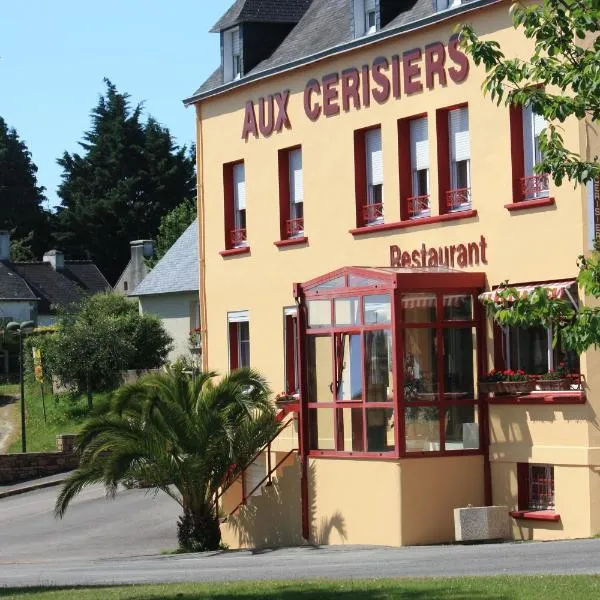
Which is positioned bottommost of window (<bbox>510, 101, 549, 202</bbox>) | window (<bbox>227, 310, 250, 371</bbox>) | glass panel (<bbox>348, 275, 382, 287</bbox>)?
window (<bbox>227, 310, 250, 371</bbox>)

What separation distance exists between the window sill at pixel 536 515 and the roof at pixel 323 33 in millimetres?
8005

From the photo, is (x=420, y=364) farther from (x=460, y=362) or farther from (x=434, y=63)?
(x=434, y=63)

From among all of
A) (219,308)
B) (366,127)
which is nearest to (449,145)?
(366,127)

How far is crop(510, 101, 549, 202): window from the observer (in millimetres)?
24812

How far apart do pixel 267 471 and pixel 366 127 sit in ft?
21.9

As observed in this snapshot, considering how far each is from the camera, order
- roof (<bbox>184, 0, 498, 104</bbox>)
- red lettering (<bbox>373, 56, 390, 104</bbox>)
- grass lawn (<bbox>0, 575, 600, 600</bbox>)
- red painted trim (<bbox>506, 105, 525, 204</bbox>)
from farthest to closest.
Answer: red lettering (<bbox>373, 56, 390, 104</bbox>) < roof (<bbox>184, 0, 498, 104</bbox>) < red painted trim (<bbox>506, 105, 525, 204</bbox>) < grass lawn (<bbox>0, 575, 600, 600</bbox>)

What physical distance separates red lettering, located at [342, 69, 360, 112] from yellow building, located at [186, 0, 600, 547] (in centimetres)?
4

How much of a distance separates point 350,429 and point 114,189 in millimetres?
74818

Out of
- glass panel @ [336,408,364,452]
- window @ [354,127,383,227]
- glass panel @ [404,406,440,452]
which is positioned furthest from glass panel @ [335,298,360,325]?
window @ [354,127,383,227]

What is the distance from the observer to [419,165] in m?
27.3

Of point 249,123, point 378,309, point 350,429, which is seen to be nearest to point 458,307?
point 378,309

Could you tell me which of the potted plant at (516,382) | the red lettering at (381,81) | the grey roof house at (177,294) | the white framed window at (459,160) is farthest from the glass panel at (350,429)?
the grey roof house at (177,294)

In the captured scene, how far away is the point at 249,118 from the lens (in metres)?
31.6

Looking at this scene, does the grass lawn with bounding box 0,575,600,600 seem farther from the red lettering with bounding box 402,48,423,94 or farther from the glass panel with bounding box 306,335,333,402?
the red lettering with bounding box 402,48,423,94
